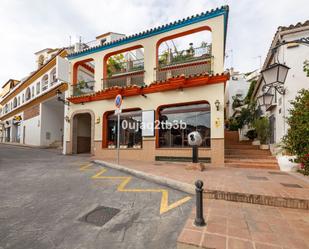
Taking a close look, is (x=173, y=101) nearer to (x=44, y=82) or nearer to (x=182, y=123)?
(x=182, y=123)

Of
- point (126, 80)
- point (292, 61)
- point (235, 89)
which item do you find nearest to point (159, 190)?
point (126, 80)

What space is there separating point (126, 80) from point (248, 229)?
9801 mm

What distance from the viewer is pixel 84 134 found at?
13.5 metres

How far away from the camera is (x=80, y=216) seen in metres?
3.35

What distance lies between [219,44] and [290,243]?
825 centimetres

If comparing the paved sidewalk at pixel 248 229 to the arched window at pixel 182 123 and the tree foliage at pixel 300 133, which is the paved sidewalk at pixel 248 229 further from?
the arched window at pixel 182 123

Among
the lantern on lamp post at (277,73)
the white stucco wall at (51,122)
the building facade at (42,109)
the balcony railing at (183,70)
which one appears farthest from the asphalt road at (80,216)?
the white stucco wall at (51,122)

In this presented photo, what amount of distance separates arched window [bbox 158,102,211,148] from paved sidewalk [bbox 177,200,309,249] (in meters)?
5.43

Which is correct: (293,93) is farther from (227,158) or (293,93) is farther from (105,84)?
(105,84)

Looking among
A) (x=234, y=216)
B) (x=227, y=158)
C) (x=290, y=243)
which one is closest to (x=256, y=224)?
(x=234, y=216)

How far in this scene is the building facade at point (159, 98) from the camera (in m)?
8.40

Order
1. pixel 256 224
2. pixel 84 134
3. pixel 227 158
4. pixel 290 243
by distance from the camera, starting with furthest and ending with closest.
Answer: pixel 84 134
pixel 227 158
pixel 256 224
pixel 290 243

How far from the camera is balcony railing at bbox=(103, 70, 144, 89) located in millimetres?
10523

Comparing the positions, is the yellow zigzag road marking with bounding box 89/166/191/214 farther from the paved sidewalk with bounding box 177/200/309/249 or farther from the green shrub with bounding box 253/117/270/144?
the green shrub with bounding box 253/117/270/144
